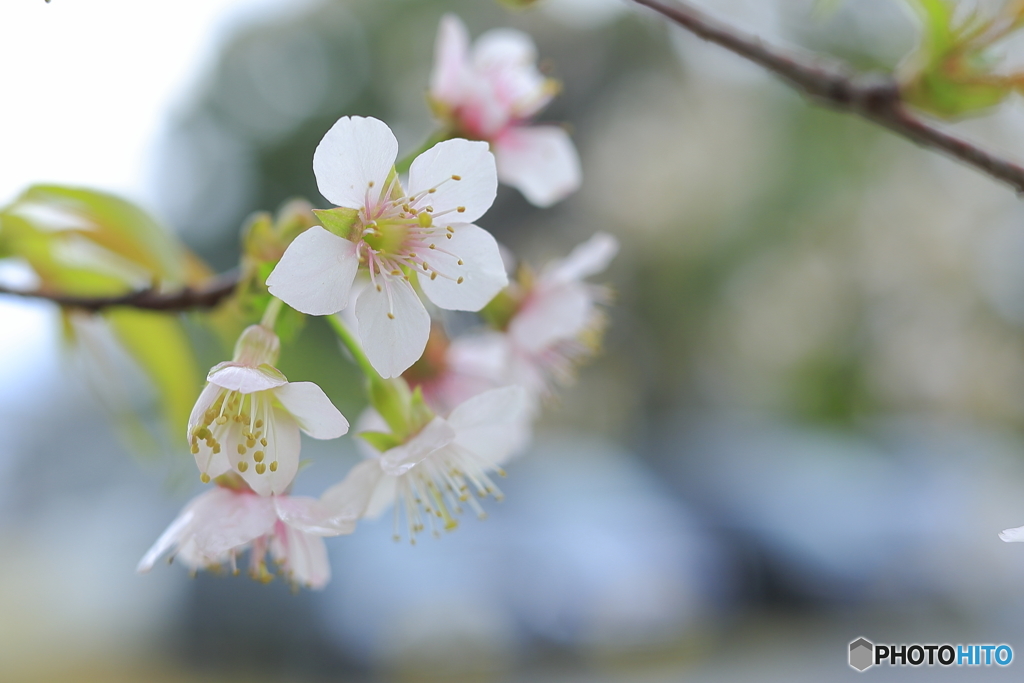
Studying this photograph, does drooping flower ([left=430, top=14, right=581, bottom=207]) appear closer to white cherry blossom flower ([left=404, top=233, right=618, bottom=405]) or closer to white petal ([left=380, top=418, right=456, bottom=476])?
white cherry blossom flower ([left=404, top=233, right=618, bottom=405])

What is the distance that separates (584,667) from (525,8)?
2.61 metres

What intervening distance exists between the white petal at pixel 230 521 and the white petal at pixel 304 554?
0.08 ft

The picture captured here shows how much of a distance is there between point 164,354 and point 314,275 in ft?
1.18

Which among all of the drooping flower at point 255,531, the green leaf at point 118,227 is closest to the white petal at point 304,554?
the drooping flower at point 255,531

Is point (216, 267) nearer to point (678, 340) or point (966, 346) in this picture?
point (678, 340)

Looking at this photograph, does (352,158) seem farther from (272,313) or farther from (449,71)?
(449,71)

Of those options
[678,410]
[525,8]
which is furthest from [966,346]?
[525,8]

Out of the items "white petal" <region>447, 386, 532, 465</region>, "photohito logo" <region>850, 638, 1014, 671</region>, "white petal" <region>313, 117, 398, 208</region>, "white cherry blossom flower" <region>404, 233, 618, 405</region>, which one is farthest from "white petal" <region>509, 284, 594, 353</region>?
"photohito logo" <region>850, 638, 1014, 671</region>

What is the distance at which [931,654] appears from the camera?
0.72m

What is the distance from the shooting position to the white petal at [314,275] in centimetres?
32

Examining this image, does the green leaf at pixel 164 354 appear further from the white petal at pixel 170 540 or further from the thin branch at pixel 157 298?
the white petal at pixel 170 540

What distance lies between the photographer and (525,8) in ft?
1.51

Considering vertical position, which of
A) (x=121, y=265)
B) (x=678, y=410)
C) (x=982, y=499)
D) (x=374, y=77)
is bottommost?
(x=121, y=265)

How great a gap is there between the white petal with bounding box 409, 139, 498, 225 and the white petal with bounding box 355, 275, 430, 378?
0.04 m
